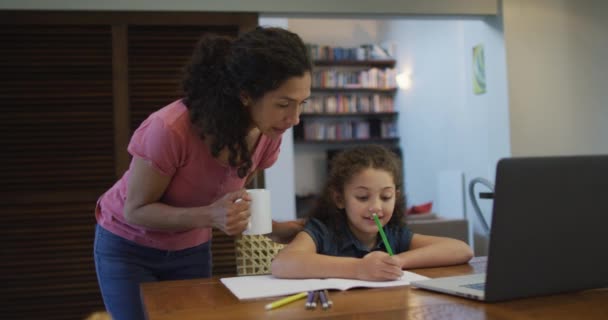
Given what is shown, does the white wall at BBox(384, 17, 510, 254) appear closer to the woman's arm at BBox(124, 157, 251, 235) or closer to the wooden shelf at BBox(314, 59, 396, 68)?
the wooden shelf at BBox(314, 59, 396, 68)

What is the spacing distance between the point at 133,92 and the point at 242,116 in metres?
2.41

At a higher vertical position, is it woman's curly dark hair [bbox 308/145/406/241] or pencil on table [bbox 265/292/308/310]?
woman's curly dark hair [bbox 308/145/406/241]

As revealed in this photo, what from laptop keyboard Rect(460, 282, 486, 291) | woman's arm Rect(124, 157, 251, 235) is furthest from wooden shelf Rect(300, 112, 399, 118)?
laptop keyboard Rect(460, 282, 486, 291)

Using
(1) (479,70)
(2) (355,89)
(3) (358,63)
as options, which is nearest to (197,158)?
(1) (479,70)

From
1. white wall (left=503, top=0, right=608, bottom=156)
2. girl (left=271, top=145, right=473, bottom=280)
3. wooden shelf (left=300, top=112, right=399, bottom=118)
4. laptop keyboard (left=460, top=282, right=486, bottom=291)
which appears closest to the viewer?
laptop keyboard (left=460, top=282, right=486, bottom=291)

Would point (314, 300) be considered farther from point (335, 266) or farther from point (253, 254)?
point (253, 254)

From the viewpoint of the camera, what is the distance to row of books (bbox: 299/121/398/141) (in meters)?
6.91

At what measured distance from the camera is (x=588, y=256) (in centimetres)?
97

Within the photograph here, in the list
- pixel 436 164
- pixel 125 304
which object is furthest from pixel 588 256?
pixel 436 164

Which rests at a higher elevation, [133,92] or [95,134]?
[133,92]

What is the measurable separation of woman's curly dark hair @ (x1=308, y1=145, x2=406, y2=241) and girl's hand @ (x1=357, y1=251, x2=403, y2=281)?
393 millimetres

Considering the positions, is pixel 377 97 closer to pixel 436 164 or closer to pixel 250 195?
pixel 436 164

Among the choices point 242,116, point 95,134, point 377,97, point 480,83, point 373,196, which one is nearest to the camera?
point 242,116

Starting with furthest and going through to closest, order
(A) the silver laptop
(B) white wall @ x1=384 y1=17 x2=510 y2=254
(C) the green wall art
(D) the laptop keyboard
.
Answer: (C) the green wall art
(B) white wall @ x1=384 y1=17 x2=510 y2=254
(D) the laptop keyboard
(A) the silver laptop
